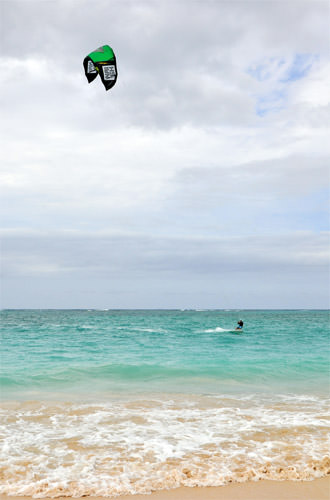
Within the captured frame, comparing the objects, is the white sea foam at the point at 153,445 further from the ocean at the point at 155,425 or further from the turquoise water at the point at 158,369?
the turquoise water at the point at 158,369

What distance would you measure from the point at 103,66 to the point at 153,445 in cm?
855

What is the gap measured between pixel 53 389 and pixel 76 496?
25.0ft

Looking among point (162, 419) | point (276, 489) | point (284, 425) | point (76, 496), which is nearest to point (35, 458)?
point (76, 496)

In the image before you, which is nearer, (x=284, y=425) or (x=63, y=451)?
(x=63, y=451)

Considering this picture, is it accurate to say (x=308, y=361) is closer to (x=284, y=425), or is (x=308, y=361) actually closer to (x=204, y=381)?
(x=204, y=381)

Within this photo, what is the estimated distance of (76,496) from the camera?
5480 millimetres

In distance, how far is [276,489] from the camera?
18.7 ft

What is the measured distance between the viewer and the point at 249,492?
558 cm

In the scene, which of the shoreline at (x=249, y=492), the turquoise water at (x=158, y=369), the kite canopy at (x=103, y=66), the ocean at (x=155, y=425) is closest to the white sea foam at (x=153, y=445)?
the ocean at (x=155, y=425)

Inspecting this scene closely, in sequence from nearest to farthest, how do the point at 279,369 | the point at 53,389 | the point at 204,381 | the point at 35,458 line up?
1. the point at 35,458
2. the point at 53,389
3. the point at 204,381
4. the point at 279,369

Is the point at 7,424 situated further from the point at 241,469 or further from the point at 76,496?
the point at 241,469

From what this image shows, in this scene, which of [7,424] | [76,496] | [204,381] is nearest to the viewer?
[76,496]

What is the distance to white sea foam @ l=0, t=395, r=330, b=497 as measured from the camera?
235 inches

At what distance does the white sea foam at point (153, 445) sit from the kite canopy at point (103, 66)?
26.0ft
